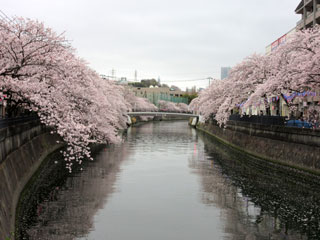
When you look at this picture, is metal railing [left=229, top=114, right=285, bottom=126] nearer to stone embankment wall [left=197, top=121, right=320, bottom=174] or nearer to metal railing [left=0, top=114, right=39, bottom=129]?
stone embankment wall [left=197, top=121, right=320, bottom=174]

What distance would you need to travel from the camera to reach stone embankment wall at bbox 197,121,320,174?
3061 centimetres

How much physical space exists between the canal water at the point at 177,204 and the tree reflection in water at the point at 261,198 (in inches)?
1.4

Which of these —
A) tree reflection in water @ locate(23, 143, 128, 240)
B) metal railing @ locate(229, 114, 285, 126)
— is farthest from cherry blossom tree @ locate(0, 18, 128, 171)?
metal railing @ locate(229, 114, 285, 126)

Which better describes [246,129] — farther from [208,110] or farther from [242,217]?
[242,217]

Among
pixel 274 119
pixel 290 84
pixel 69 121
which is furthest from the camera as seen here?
pixel 274 119


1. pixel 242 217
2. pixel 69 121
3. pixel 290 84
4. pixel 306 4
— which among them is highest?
pixel 306 4

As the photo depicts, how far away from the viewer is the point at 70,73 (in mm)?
24062

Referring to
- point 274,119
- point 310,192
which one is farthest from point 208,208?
point 274,119

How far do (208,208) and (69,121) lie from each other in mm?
8906

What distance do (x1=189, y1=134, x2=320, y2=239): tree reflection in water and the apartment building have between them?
2470cm

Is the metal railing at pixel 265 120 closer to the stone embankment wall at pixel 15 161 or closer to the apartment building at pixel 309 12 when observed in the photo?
the apartment building at pixel 309 12

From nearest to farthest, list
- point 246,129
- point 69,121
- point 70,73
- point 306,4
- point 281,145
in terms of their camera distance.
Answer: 1. point 69,121
2. point 70,73
3. point 281,145
4. point 246,129
5. point 306,4

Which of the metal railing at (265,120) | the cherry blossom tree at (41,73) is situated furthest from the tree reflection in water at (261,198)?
the cherry blossom tree at (41,73)

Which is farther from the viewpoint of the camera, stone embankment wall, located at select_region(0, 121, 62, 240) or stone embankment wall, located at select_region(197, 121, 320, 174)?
stone embankment wall, located at select_region(197, 121, 320, 174)
